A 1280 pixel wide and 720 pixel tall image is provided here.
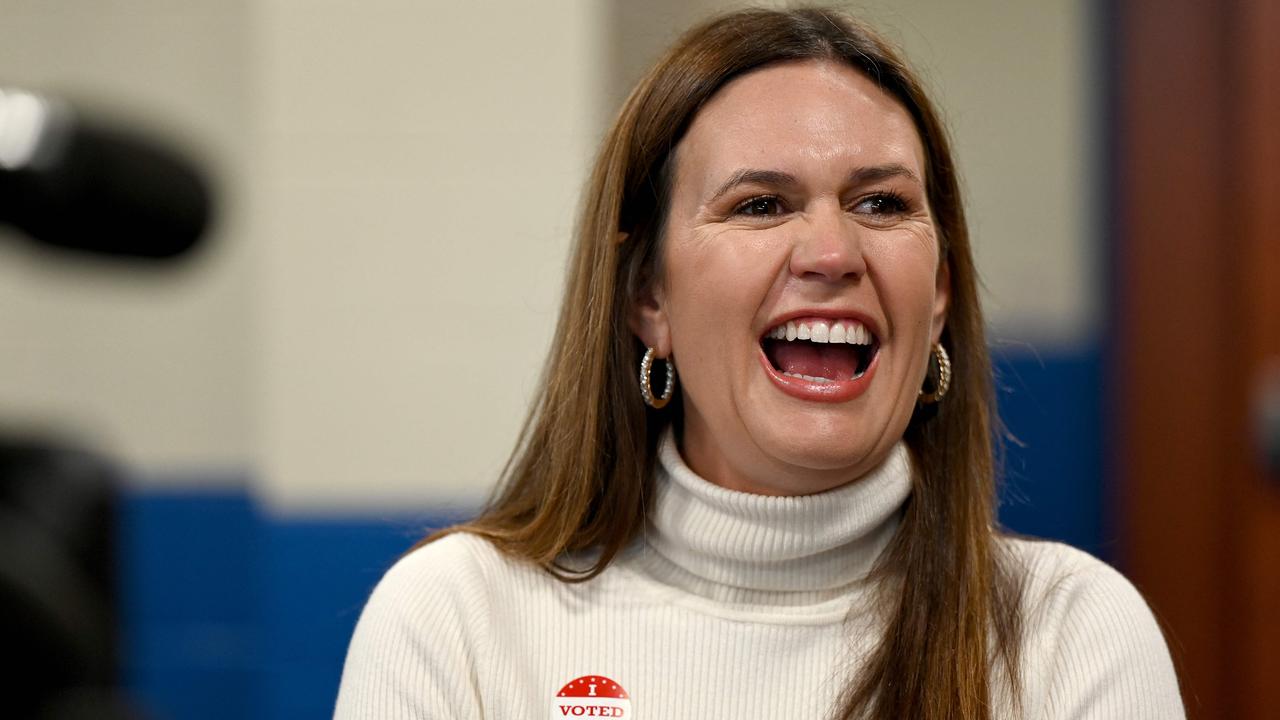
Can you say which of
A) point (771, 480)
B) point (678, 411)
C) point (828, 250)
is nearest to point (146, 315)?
point (678, 411)

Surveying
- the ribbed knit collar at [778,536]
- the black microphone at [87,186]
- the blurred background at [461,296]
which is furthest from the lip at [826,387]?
the blurred background at [461,296]

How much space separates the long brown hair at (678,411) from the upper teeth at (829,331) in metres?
0.18

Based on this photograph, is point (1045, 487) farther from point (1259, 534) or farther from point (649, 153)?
point (649, 153)

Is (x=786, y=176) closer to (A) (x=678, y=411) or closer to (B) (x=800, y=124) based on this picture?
(B) (x=800, y=124)

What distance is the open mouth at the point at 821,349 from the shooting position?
4.03ft

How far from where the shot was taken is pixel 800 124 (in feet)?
4.12

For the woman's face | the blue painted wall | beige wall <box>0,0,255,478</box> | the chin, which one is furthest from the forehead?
beige wall <box>0,0,255,478</box>

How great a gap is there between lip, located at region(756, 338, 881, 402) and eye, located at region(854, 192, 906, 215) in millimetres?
137

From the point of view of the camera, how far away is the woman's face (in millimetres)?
1231

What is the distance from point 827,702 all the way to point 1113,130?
7.57ft

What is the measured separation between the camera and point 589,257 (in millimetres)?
1378

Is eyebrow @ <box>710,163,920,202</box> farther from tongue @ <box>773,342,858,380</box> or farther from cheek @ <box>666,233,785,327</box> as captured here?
tongue @ <box>773,342,858,380</box>

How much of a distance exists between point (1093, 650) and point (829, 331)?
0.37m

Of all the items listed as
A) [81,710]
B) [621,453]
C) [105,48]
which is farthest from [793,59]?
[105,48]
